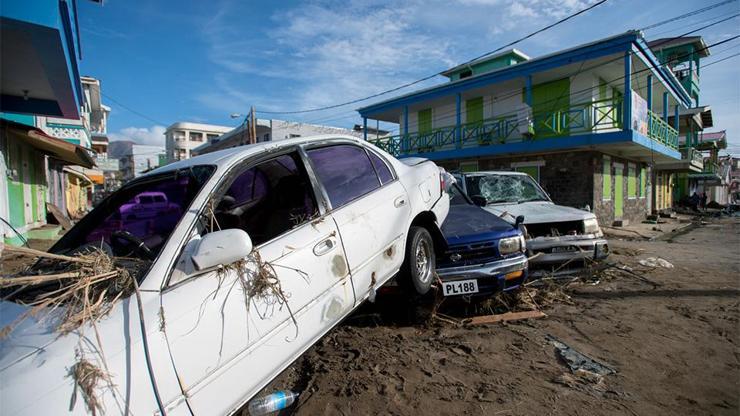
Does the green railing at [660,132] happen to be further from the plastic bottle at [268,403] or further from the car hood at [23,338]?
the car hood at [23,338]

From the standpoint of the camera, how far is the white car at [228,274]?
55.0 inches

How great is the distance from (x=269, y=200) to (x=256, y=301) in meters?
1.16

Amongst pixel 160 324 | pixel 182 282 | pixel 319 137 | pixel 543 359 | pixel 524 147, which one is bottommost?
pixel 543 359

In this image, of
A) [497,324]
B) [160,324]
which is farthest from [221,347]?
[497,324]

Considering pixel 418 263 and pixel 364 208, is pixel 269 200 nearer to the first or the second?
pixel 364 208

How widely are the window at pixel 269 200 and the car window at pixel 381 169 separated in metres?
0.81

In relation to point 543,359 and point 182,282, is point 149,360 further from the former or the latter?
point 543,359

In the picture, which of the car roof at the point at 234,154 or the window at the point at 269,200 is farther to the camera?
the window at the point at 269,200

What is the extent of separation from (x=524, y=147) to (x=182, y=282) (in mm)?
14240

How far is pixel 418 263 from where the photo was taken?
348 centimetres

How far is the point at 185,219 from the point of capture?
1.93 meters

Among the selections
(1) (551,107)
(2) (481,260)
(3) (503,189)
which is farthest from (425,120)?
(2) (481,260)

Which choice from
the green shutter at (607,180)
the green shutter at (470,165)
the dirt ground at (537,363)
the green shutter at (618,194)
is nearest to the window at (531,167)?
the green shutter at (470,165)

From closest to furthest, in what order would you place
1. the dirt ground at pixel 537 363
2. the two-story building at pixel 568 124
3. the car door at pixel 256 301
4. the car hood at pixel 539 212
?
the car door at pixel 256 301 < the dirt ground at pixel 537 363 < the car hood at pixel 539 212 < the two-story building at pixel 568 124
